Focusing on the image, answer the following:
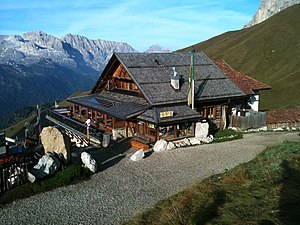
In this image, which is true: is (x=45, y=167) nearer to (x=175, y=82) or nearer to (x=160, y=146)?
(x=160, y=146)

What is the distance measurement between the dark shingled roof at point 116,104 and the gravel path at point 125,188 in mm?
5223

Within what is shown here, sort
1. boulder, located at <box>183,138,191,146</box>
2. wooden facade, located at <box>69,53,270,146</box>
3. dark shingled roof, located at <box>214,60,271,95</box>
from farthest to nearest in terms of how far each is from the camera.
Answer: dark shingled roof, located at <box>214,60,271,95</box> → wooden facade, located at <box>69,53,270,146</box> → boulder, located at <box>183,138,191,146</box>

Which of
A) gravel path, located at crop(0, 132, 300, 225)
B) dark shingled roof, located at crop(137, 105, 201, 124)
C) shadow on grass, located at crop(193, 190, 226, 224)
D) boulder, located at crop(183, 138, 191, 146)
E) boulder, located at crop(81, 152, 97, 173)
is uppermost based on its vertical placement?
dark shingled roof, located at crop(137, 105, 201, 124)

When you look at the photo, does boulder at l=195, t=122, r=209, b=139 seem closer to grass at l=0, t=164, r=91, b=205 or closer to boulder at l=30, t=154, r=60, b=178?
grass at l=0, t=164, r=91, b=205

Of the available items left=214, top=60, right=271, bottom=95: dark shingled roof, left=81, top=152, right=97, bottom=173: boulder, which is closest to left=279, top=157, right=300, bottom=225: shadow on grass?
left=81, top=152, right=97, bottom=173: boulder

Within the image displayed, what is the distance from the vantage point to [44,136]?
19.4 metres

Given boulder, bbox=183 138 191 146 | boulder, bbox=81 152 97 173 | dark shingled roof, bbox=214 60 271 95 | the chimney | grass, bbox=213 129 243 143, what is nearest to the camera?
boulder, bbox=81 152 97 173

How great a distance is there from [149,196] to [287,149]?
348 inches

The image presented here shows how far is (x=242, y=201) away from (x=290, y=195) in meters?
1.63

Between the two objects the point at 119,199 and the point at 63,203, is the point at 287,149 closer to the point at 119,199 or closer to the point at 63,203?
the point at 119,199

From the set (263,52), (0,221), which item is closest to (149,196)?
(0,221)

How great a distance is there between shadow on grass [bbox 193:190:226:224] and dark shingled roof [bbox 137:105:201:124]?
42.4 ft

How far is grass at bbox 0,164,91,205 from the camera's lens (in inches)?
613

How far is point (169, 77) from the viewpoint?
30.6 m
